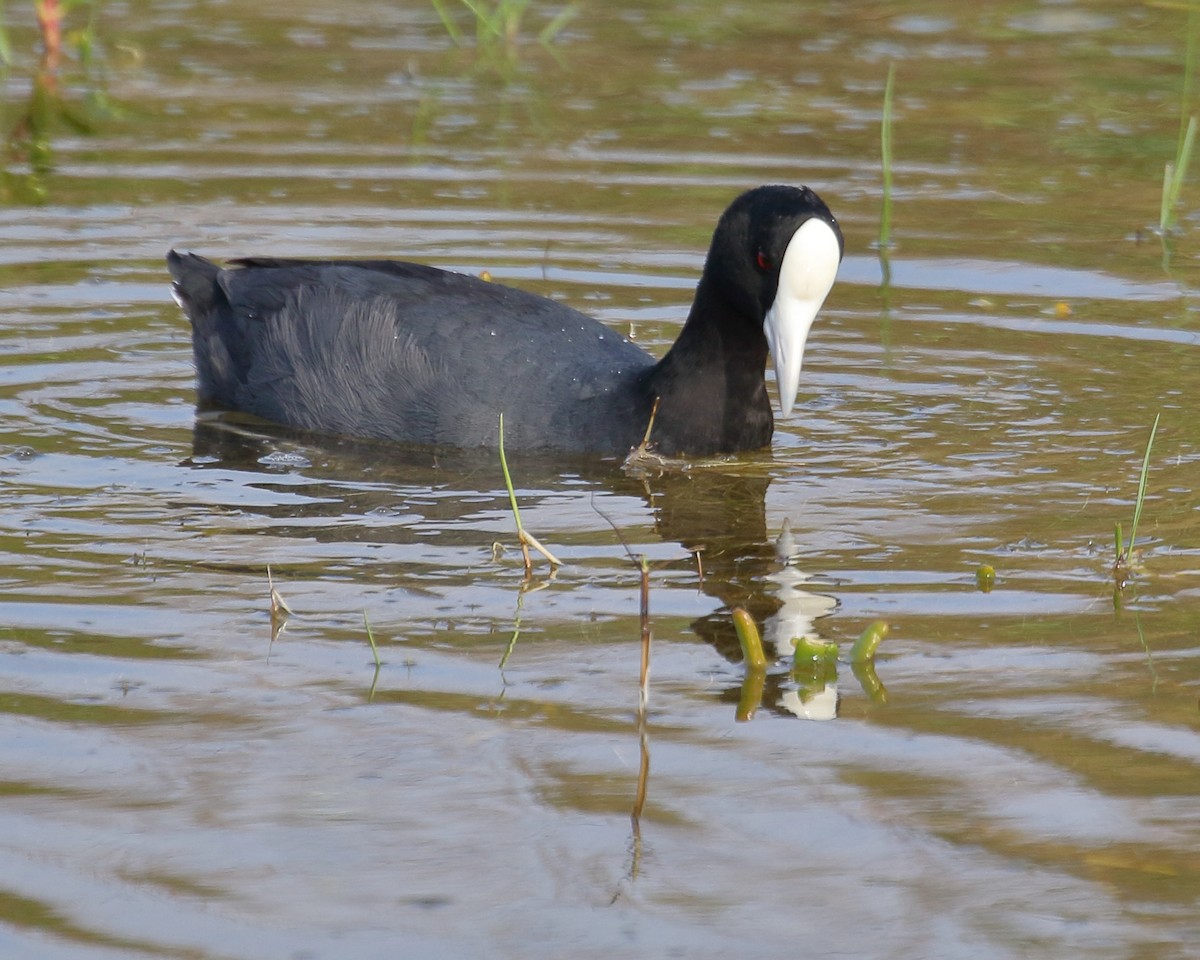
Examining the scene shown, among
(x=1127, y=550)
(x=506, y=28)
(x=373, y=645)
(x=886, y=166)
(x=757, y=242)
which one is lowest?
(x=373, y=645)

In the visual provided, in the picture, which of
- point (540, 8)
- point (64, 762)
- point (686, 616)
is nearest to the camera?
point (64, 762)

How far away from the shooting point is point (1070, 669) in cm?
380

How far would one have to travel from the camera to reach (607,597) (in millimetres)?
4223

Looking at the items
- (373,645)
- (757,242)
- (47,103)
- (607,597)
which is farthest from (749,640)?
(47,103)

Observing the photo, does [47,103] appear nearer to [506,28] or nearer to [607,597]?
[506,28]

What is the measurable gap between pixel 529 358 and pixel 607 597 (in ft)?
4.74

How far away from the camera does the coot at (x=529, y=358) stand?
204 inches

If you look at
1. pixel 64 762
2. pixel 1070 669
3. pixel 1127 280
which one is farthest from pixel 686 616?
pixel 1127 280

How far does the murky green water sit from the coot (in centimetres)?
14

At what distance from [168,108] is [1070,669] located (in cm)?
688

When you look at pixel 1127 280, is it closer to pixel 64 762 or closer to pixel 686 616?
pixel 686 616

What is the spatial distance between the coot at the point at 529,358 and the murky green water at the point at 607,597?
0.14 meters

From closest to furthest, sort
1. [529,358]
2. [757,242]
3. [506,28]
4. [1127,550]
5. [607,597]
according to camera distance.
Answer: [607,597] → [1127,550] → [757,242] → [529,358] → [506,28]

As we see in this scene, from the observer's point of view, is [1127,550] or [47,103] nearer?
[1127,550]
